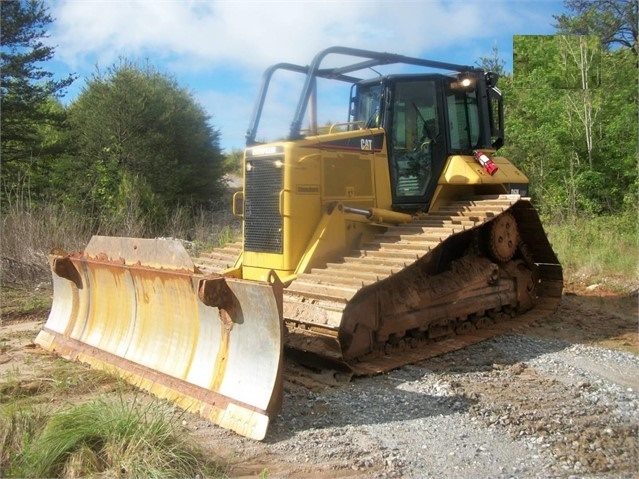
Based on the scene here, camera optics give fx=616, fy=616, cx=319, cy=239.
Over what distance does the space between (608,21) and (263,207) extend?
16.3 m

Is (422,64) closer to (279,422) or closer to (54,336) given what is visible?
(279,422)

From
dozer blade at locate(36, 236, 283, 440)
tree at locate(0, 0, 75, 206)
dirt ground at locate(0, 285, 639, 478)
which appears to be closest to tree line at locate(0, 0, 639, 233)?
tree at locate(0, 0, 75, 206)

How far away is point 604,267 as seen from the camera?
10.4 meters

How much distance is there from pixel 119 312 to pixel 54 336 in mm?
1046

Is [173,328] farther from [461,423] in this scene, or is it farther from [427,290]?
[427,290]

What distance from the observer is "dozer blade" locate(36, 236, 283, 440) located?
402 centimetres

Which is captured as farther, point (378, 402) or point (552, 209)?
point (552, 209)

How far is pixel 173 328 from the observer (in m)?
4.91

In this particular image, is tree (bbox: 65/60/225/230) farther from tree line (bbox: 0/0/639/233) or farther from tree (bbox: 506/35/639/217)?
tree (bbox: 506/35/639/217)

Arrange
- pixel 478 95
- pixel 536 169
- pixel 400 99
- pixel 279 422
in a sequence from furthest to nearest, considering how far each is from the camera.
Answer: pixel 536 169
pixel 478 95
pixel 400 99
pixel 279 422

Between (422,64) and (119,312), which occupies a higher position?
(422,64)

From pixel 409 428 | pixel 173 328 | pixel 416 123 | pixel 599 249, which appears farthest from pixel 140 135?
pixel 409 428

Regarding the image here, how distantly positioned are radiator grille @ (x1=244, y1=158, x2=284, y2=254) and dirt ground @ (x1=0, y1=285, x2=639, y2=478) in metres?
1.29

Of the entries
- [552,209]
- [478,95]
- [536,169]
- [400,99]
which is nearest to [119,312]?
[400,99]
